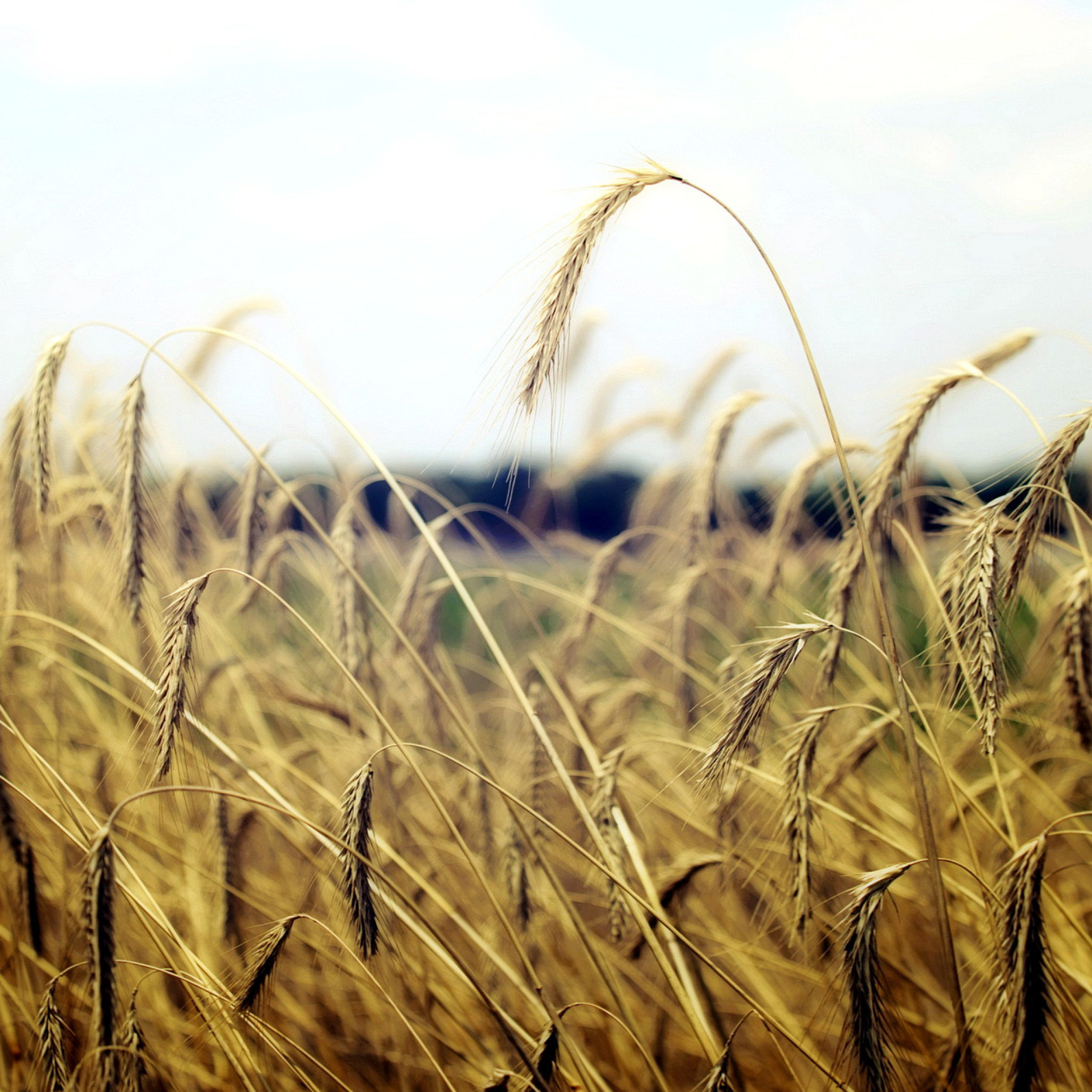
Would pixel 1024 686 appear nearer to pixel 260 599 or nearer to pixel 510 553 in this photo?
pixel 260 599

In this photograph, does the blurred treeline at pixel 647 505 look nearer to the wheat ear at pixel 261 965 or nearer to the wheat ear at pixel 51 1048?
the wheat ear at pixel 261 965

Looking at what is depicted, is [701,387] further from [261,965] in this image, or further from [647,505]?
[261,965]

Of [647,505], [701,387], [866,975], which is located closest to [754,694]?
[866,975]

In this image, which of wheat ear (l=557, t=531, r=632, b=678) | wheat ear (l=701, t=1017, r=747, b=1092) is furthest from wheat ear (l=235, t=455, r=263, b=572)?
wheat ear (l=701, t=1017, r=747, b=1092)

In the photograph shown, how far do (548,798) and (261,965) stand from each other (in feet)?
2.89

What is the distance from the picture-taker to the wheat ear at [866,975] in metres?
0.96

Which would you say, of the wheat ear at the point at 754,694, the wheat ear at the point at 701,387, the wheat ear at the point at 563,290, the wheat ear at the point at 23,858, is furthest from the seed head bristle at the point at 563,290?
the wheat ear at the point at 701,387

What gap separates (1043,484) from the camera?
3.53 ft

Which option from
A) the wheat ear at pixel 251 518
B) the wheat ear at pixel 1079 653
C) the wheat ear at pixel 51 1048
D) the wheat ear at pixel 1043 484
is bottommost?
the wheat ear at pixel 51 1048

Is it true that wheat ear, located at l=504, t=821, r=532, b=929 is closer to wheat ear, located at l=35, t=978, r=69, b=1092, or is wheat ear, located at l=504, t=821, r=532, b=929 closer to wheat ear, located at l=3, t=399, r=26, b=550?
wheat ear, located at l=35, t=978, r=69, b=1092

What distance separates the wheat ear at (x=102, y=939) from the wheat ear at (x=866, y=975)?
856 mm

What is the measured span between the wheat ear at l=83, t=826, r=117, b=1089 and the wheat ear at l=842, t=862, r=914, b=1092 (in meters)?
0.86

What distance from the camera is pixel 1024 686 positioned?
2285mm

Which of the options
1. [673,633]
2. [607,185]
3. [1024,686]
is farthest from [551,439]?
[1024,686]
